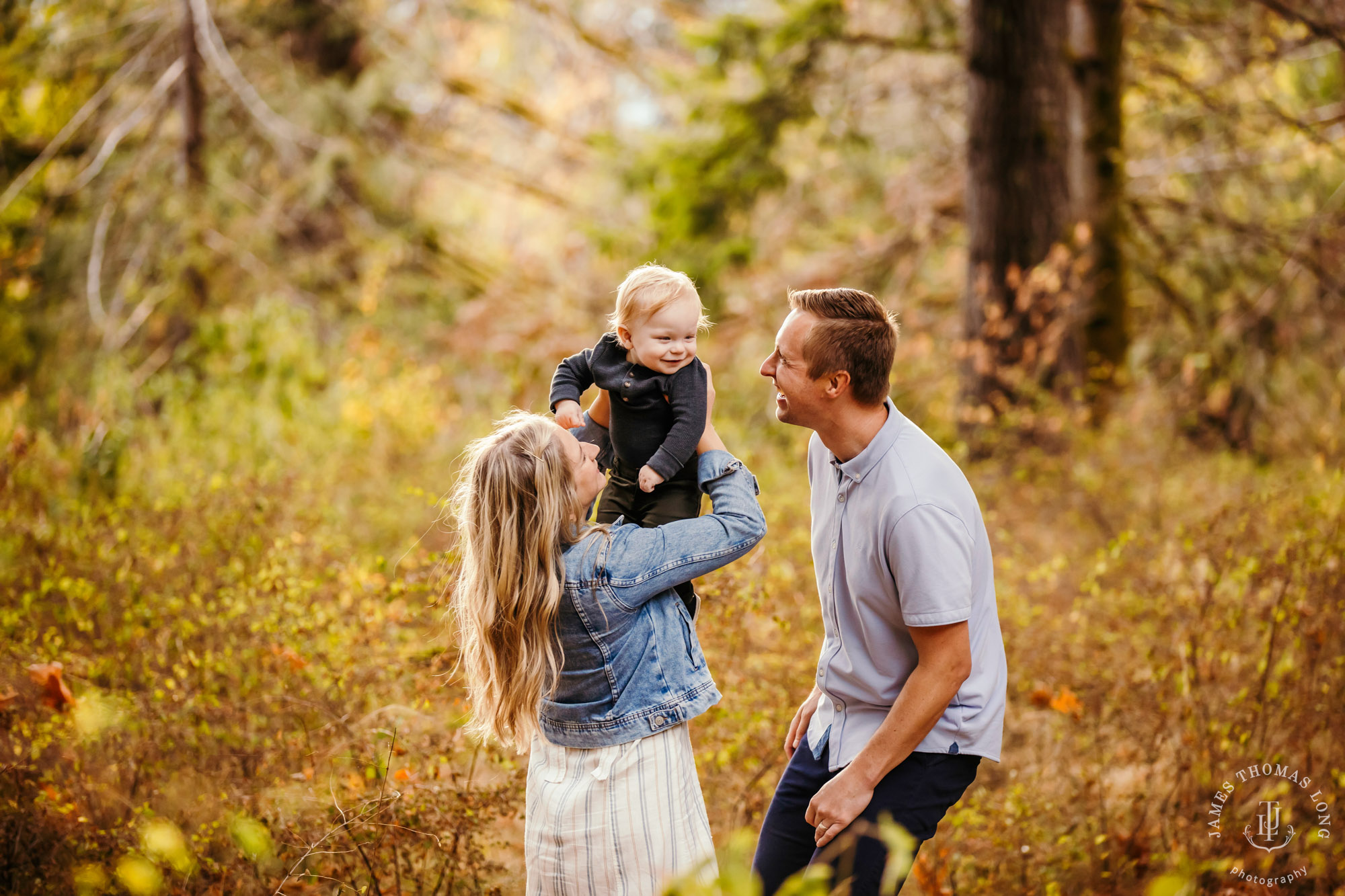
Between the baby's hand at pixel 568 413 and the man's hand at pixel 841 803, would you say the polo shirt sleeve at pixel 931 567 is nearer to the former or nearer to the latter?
the man's hand at pixel 841 803

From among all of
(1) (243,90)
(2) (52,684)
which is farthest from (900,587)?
(1) (243,90)

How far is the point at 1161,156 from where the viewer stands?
8906 millimetres

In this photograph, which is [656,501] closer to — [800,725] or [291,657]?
[800,725]

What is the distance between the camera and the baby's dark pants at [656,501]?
2621 mm

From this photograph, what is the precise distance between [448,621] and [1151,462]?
513 centimetres

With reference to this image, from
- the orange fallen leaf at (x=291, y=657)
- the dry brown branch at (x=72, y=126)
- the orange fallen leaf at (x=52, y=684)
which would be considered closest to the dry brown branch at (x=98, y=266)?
the dry brown branch at (x=72, y=126)

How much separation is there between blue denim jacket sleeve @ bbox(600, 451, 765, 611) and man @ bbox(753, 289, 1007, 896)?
31 centimetres

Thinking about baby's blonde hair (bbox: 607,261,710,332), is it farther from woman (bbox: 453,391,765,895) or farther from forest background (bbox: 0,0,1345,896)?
forest background (bbox: 0,0,1345,896)

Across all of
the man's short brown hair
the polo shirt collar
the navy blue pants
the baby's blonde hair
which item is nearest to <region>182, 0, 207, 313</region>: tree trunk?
the baby's blonde hair

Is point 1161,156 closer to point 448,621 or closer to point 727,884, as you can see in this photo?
point 448,621

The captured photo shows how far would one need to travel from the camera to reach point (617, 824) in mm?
2295

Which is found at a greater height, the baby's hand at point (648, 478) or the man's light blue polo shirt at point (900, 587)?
the baby's hand at point (648, 478)

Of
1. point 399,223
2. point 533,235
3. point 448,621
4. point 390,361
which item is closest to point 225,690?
point 448,621

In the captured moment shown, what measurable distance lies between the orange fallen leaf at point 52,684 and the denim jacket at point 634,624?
2.10 meters
